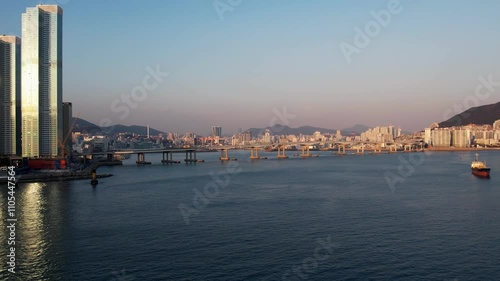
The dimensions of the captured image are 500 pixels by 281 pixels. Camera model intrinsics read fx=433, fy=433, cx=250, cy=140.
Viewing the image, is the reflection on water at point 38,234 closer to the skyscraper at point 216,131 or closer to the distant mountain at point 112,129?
the distant mountain at point 112,129

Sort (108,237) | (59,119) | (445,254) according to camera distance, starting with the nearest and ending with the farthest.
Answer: (445,254) → (108,237) → (59,119)

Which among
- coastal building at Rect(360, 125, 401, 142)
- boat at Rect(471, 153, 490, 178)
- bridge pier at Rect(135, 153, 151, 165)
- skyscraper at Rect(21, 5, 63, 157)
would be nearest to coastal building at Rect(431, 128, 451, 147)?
coastal building at Rect(360, 125, 401, 142)

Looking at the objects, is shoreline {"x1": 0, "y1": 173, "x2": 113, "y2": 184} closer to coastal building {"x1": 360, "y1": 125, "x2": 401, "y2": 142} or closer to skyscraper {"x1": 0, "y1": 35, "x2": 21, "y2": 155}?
skyscraper {"x1": 0, "y1": 35, "x2": 21, "y2": 155}

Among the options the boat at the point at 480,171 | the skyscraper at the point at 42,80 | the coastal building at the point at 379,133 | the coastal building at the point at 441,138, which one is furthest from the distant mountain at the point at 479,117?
the skyscraper at the point at 42,80

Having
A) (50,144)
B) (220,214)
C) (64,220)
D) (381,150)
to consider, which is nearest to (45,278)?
(64,220)

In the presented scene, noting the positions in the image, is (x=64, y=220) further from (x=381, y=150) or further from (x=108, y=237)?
(x=381, y=150)

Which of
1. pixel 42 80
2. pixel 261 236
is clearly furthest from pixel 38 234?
pixel 42 80
